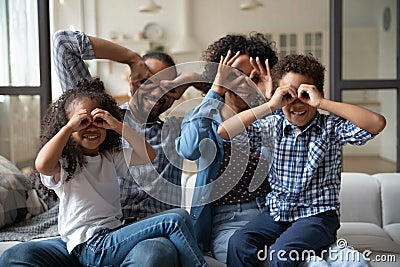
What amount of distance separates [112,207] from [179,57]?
6.07 m

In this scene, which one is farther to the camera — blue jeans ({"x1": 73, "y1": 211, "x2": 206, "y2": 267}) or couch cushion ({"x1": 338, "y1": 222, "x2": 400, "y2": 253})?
couch cushion ({"x1": 338, "y1": 222, "x2": 400, "y2": 253})

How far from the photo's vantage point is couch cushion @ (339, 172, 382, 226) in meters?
2.27

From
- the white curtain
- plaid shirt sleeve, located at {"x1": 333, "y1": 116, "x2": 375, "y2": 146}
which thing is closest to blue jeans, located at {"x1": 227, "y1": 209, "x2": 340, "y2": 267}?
plaid shirt sleeve, located at {"x1": 333, "y1": 116, "x2": 375, "y2": 146}

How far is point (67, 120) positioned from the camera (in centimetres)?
167

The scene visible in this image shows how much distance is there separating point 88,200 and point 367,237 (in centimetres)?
100

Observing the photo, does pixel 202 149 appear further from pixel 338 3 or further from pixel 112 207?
pixel 338 3

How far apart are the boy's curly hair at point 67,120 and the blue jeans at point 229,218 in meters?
0.41

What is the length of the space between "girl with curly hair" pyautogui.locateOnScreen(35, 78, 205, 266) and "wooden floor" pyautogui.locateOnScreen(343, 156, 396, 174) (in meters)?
4.56

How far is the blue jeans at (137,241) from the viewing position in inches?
61.1

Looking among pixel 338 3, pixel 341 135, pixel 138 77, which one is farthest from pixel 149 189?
pixel 338 3

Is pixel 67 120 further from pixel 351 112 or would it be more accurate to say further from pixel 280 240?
pixel 351 112

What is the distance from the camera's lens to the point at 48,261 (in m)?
1.56

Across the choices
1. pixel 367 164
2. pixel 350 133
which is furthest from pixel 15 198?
pixel 367 164

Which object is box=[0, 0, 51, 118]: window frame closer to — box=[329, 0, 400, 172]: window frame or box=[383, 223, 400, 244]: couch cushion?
box=[329, 0, 400, 172]: window frame
